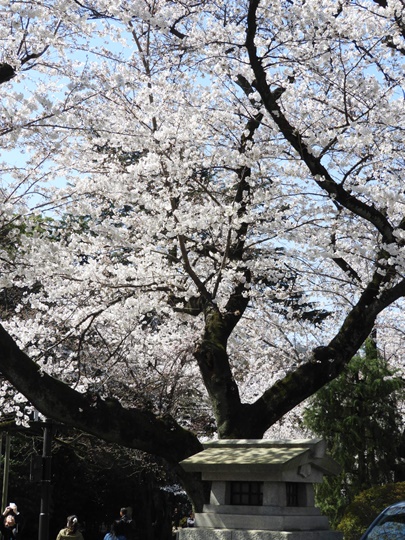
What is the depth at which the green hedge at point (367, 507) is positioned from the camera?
9422mm

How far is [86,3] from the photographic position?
909 cm

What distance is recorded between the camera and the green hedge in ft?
30.9

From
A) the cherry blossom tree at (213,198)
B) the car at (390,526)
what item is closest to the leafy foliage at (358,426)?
the cherry blossom tree at (213,198)

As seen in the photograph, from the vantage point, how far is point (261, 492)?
24.7 feet

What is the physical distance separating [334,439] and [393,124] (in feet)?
18.9

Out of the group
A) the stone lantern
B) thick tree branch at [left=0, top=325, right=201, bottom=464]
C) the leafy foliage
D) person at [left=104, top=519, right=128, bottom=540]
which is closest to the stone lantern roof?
the stone lantern

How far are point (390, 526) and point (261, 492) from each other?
5.49 feet

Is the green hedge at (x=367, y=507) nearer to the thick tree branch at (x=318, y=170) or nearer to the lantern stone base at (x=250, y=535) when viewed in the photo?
the lantern stone base at (x=250, y=535)

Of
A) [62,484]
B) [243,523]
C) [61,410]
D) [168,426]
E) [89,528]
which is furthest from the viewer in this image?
[89,528]

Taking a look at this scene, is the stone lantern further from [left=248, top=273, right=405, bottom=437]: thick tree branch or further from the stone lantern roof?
[left=248, top=273, right=405, bottom=437]: thick tree branch

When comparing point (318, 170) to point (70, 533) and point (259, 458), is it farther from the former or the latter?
point (70, 533)

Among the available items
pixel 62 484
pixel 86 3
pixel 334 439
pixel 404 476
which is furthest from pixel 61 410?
pixel 62 484

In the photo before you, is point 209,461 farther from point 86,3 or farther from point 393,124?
point 86,3

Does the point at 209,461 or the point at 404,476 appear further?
the point at 404,476
